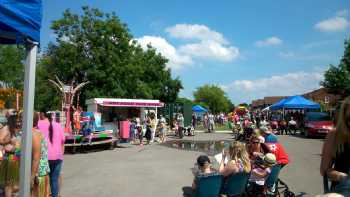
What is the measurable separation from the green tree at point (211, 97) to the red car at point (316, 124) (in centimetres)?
9798

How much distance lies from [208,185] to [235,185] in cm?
64

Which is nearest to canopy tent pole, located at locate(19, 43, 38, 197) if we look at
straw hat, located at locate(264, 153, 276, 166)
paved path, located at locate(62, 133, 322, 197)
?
paved path, located at locate(62, 133, 322, 197)

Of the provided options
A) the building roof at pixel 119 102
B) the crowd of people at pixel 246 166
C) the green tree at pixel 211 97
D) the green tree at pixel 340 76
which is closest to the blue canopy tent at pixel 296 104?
the green tree at pixel 340 76

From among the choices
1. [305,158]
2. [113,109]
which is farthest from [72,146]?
[305,158]

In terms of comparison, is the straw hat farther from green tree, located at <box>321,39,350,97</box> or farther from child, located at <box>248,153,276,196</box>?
green tree, located at <box>321,39,350,97</box>

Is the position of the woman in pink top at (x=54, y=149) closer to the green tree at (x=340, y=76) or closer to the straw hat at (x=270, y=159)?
the straw hat at (x=270, y=159)

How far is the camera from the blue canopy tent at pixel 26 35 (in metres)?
3.00

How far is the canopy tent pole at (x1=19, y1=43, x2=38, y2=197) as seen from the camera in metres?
3.15

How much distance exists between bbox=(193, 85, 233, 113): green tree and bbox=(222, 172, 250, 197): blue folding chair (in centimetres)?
11776

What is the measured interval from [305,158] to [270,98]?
123781mm

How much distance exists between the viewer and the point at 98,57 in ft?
114

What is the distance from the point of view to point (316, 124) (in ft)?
79.4

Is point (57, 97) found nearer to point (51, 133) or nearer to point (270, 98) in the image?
point (51, 133)

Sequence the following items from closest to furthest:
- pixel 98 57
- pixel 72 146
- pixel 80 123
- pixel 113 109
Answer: pixel 72 146
pixel 80 123
pixel 113 109
pixel 98 57
